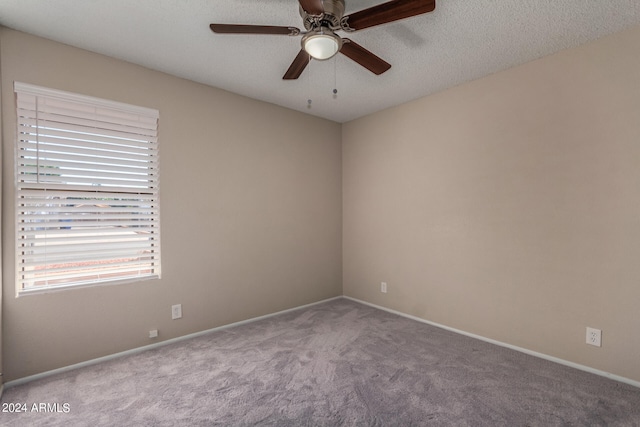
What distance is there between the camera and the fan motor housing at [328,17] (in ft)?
5.11

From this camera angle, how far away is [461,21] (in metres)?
2.01

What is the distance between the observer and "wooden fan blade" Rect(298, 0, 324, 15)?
4.85 ft

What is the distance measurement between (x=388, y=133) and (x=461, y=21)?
65.1 inches

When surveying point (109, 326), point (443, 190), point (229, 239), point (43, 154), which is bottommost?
point (109, 326)

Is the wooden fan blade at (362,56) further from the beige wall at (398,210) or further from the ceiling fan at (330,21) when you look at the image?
the beige wall at (398,210)

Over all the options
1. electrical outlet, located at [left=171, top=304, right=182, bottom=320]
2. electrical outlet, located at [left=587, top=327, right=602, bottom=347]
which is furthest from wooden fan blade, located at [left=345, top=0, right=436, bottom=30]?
electrical outlet, located at [left=171, top=304, right=182, bottom=320]

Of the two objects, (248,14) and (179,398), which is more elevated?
(248,14)

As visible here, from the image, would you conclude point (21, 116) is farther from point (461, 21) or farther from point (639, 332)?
point (639, 332)

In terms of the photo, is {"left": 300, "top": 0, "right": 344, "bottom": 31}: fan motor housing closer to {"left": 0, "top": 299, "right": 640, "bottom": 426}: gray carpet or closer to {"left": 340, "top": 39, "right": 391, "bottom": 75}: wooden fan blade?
{"left": 340, "top": 39, "right": 391, "bottom": 75}: wooden fan blade

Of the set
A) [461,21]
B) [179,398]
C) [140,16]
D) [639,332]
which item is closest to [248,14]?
[140,16]

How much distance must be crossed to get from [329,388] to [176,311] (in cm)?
159

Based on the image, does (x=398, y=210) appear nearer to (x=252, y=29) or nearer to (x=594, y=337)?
(x=594, y=337)

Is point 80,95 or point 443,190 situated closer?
point 80,95

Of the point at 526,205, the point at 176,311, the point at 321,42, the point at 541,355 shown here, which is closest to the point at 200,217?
the point at 176,311
